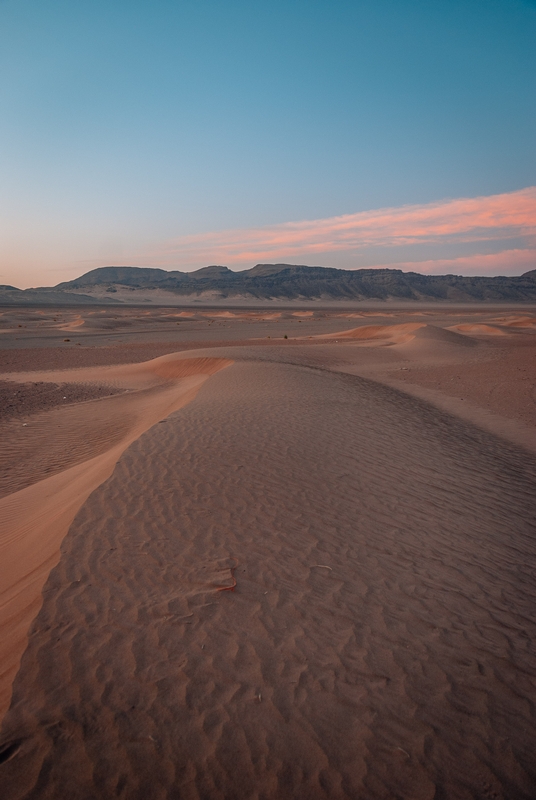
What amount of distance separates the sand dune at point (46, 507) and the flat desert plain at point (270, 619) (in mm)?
38

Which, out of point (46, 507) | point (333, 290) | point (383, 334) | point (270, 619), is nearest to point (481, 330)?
point (383, 334)

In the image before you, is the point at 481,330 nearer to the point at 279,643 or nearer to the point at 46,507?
the point at 46,507

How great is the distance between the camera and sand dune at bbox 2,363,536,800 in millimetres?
2715

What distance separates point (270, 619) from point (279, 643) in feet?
0.85

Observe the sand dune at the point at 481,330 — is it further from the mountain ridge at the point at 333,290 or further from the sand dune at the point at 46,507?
the mountain ridge at the point at 333,290

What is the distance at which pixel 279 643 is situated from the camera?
3555 mm

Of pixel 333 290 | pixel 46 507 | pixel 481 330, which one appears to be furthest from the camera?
pixel 333 290

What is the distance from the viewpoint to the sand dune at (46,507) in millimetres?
3801

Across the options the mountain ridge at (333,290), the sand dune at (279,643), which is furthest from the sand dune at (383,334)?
the mountain ridge at (333,290)

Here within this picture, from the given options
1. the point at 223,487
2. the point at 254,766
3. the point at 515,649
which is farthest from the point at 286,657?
the point at 223,487

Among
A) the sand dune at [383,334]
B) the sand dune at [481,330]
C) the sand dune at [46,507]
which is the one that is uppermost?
the sand dune at [46,507]

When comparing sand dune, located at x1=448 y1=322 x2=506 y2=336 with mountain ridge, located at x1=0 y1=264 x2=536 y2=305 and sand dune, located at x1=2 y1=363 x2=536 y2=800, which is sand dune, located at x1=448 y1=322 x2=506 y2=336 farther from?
mountain ridge, located at x1=0 y1=264 x2=536 y2=305

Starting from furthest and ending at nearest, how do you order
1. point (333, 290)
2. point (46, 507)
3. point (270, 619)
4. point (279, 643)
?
point (333, 290) → point (46, 507) → point (270, 619) → point (279, 643)

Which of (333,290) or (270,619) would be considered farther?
(333,290)
